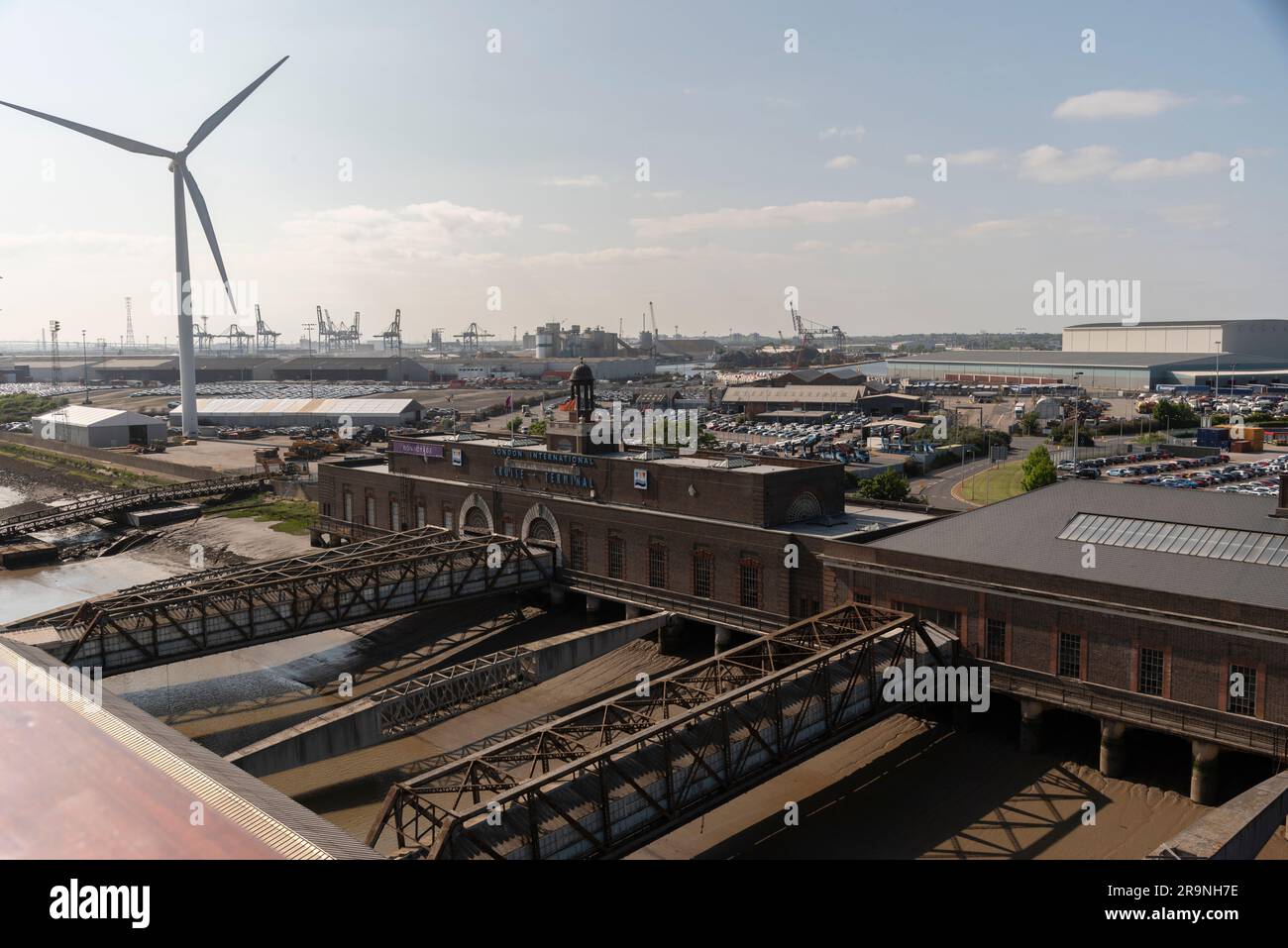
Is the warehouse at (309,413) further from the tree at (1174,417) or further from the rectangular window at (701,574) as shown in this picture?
the rectangular window at (701,574)

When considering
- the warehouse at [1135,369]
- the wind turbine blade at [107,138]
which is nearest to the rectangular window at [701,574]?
the wind turbine blade at [107,138]

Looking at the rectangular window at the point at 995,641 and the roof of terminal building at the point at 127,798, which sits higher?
the roof of terminal building at the point at 127,798

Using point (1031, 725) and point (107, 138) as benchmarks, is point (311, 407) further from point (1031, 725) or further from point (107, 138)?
point (1031, 725)

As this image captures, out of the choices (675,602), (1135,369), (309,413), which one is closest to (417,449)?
(675,602)

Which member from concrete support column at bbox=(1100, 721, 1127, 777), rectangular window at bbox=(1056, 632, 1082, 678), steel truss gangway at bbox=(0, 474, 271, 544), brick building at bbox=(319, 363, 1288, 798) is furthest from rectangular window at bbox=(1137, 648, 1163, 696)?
steel truss gangway at bbox=(0, 474, 271, 544)
